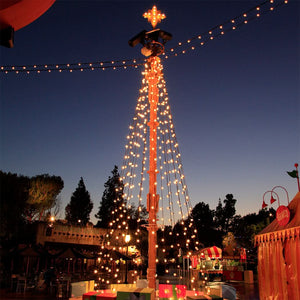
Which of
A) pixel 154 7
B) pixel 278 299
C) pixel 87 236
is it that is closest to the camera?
pixel 278 299

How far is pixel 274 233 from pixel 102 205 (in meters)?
30.9

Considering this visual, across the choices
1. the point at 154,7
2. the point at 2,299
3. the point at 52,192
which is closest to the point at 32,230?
the point at 52,192

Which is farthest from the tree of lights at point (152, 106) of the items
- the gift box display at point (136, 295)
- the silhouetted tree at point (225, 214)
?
the silhouetted tree at point (225, 214)

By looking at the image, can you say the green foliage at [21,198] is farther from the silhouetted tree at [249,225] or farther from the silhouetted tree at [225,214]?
the silhouetted tree at [225,214]

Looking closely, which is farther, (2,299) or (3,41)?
(2,299)

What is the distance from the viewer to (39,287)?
11812mm

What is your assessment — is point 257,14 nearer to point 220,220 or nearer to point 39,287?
point 39,287

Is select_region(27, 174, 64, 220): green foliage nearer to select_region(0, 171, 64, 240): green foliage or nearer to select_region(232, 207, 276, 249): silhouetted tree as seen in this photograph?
select_region(0, 171, 64, 240): green foliage

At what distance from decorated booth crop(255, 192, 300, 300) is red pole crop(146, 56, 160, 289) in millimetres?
2462

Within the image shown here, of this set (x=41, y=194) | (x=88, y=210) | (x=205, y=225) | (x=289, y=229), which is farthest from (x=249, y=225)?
(x=289, y=229)

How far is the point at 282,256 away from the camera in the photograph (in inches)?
223

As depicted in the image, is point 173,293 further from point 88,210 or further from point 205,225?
point 205,225

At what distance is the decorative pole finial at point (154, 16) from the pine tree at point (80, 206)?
3630 centimetres

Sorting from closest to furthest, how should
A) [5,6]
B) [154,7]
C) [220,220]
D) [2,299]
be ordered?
[5,6]
[154,7]
[2,299]
[220,220]
